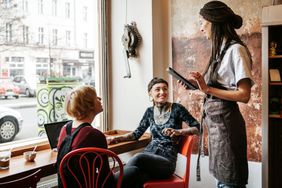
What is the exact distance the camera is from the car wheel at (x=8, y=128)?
2.81 metres

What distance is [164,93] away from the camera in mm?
2852

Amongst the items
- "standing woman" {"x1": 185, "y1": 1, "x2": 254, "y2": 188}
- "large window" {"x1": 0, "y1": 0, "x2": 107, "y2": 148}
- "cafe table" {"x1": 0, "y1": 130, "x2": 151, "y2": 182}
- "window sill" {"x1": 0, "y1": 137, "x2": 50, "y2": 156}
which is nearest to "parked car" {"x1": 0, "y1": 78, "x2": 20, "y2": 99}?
"large window" {"x1": 0, "y1": 0, "x2": 107, "y2": 148}

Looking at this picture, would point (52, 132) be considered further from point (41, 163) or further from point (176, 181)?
point (176, 181)

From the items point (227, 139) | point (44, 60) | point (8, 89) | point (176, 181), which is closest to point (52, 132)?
point (8, 89)

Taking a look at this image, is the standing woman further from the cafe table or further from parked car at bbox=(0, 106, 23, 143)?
parked car at bbox=(0, 106, 23, 143)

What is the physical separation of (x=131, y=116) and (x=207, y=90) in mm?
1929

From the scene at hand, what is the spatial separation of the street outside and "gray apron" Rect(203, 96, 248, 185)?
1839 millimetres

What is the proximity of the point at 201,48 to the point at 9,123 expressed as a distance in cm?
189

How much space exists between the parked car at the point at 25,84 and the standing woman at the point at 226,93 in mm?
1773

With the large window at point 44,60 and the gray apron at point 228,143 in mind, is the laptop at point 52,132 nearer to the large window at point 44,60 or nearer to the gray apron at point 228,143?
the large window at point 44,60

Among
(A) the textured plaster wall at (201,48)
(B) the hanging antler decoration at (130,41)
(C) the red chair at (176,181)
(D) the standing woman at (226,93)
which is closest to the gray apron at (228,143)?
(D) the standing woman at (226,93)

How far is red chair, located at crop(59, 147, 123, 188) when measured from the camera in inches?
76.6

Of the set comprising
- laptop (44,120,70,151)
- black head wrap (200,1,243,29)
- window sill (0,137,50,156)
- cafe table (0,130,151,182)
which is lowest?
cafe table (0,130,151,182)

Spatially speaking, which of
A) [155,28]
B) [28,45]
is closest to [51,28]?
[28,45]
